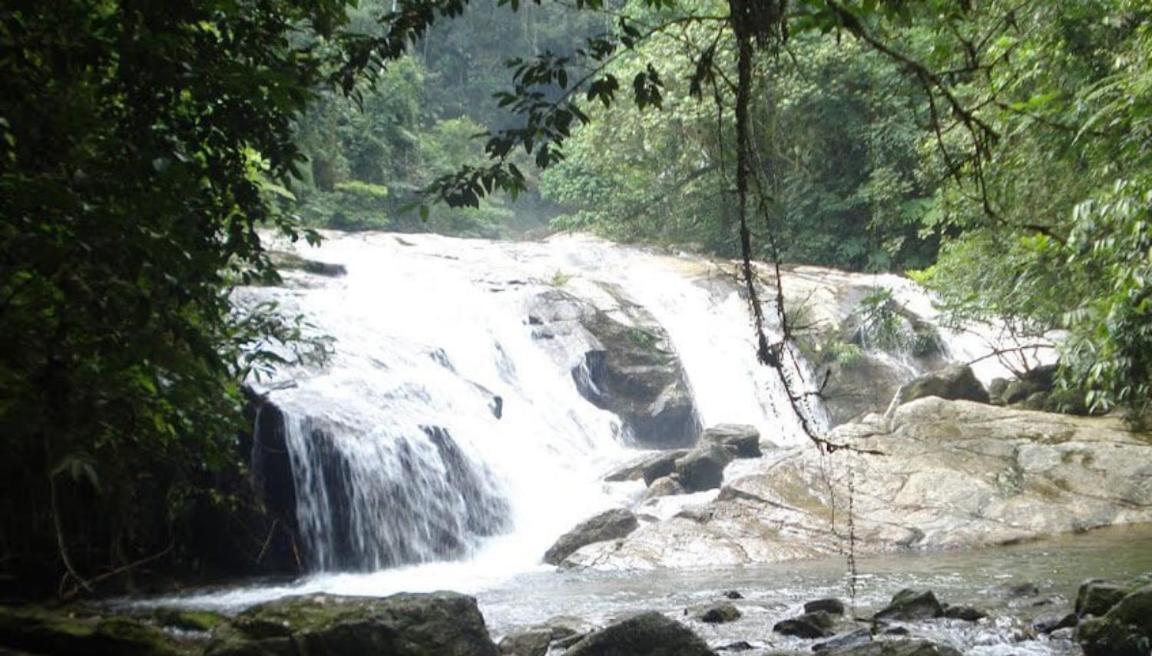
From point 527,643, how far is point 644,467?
8.02 m

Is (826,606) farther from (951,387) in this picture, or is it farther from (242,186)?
(951,387)

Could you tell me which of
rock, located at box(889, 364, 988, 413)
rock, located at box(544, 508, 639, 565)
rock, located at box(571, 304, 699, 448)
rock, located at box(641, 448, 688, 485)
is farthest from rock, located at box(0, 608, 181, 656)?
rock, located at box(571, 304, 699, 448)

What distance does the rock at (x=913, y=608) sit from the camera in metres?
7.11

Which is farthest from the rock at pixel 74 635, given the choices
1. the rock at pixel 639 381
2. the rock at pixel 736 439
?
the rock at pixel 639 381

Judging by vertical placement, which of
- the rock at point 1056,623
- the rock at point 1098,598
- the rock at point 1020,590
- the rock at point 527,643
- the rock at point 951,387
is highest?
the rock at point 951,387

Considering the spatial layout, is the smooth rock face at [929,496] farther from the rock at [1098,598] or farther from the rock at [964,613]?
the rock at [1098,598]

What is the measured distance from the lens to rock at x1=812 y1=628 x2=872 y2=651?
6.34 meters

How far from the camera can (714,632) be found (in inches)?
284

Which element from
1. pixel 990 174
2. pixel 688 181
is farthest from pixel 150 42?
pixel 688 181

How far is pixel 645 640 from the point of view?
596 centimetres

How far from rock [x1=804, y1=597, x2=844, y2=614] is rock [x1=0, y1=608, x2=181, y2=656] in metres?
4.40

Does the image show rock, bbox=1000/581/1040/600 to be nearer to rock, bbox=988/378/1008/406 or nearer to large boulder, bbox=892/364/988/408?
large boulder, bbox=892/364/988/408

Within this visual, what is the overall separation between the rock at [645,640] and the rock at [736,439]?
332 inches

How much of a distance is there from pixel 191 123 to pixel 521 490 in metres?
10.3
